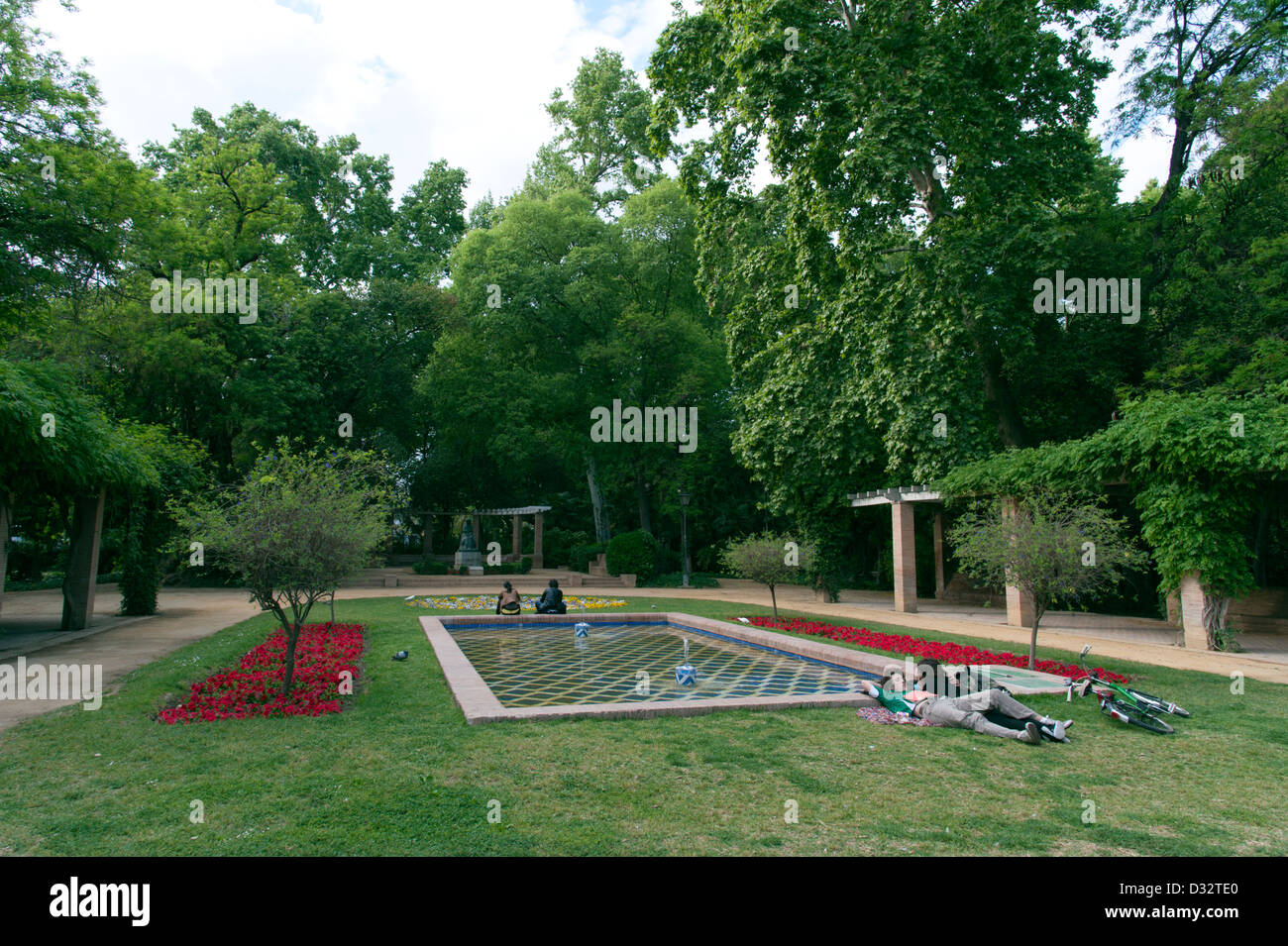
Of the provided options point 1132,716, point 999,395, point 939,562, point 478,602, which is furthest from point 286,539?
point 939,562

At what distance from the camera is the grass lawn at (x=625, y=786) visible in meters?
3.91

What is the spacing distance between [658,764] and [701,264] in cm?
1746

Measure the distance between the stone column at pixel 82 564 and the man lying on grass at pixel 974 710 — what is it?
45.2 ft

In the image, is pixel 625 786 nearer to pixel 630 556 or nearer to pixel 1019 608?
pixel 1019 608

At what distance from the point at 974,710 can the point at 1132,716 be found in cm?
151

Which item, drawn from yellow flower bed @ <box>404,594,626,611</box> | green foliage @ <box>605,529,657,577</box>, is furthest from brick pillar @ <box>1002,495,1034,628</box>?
green foliage @ <box>605,529,657,577</box>

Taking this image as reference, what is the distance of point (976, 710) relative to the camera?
6613mm

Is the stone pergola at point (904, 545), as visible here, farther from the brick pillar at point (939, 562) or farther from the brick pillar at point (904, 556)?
the brick pillar at point (939, 562)

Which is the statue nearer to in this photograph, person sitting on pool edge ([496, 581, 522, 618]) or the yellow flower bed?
the yellow flower bed

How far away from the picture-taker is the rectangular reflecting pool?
7.29 meters

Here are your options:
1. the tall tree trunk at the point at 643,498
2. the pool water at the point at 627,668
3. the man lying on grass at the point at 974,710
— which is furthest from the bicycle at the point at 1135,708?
the tall tree trunk at the point at 643,498

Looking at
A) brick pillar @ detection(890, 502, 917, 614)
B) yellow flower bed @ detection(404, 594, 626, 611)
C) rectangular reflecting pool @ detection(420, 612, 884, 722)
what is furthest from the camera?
brick pillar @ detection(890, 502, 917, 614)

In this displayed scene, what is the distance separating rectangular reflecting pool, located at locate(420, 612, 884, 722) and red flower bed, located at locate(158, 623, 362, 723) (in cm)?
129
